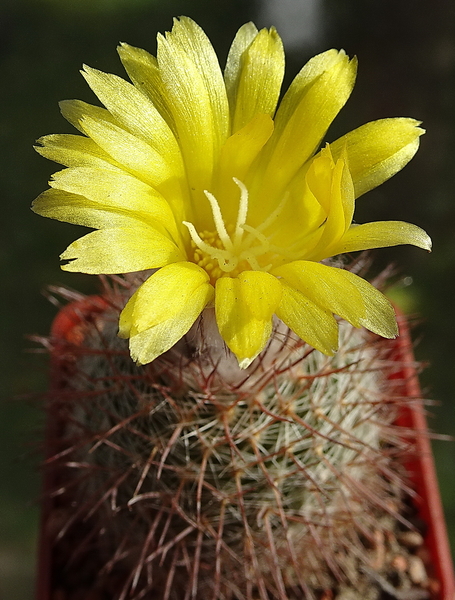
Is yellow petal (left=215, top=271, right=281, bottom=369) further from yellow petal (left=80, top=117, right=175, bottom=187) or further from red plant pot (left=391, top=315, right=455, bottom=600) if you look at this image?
red plant pot (left=391, top=315, right=455, bottom=600)

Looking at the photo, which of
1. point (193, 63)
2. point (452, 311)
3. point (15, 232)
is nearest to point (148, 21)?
point (15, 232)

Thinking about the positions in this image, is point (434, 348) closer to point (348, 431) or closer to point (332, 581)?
point (332, 581)

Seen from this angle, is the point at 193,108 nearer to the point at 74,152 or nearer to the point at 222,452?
the point at 74,152

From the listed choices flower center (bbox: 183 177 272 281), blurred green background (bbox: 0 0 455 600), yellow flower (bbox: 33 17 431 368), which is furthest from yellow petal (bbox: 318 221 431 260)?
blurred green background (bbox: 0 0 455 600)

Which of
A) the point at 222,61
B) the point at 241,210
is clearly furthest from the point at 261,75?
the point at 222,61

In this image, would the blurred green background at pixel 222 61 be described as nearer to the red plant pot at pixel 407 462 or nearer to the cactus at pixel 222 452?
the red plant pot at pixel 407 462
